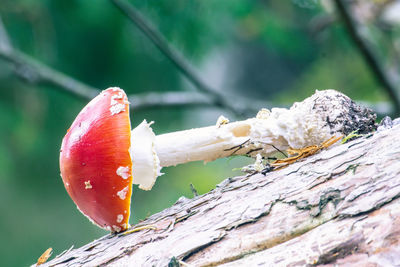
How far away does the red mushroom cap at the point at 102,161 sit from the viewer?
108 cm

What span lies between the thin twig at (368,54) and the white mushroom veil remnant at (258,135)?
3.73ft

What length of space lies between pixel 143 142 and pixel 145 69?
292 cm

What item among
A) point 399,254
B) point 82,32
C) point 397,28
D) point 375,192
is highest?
point 82,32

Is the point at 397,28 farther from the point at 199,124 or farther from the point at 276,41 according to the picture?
the point at 199,124

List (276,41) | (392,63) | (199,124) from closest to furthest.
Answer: (392,63), (276,41), (199,124)

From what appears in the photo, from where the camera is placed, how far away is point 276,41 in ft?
11.9

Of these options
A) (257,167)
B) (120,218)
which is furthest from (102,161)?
(257,167)

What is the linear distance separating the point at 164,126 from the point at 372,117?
3.20 meters

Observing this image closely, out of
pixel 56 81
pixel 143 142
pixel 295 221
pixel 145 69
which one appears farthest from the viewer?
pixel 145 69

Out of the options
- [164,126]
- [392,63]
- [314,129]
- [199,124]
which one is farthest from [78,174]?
[199,124]

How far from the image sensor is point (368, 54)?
2.23 meters

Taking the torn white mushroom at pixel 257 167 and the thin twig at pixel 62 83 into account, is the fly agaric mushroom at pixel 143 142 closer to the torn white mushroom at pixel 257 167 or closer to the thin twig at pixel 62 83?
the torn white mushroom at pixel 257 167

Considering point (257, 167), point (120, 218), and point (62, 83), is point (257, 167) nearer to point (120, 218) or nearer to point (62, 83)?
point (120, 218)

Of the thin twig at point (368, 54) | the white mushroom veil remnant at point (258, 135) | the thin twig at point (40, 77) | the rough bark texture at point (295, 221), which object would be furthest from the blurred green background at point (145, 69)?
the rough bark texture at point (295, 221)
